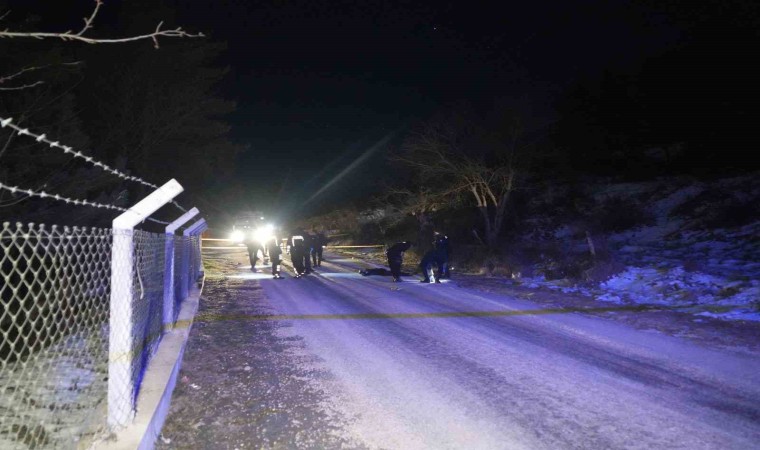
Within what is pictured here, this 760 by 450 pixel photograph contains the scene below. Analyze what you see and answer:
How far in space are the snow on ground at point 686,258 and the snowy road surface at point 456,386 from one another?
111 inches

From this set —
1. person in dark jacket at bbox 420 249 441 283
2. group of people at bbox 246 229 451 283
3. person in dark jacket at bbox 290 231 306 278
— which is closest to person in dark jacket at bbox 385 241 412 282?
group of people at bbox 246 229 451 283

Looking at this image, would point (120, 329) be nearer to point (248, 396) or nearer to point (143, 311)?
point (248, 396)

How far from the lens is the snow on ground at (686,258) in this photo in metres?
9.66

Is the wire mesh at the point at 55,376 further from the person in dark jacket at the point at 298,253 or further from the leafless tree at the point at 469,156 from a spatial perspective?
the leafless tree at the point at 469,156

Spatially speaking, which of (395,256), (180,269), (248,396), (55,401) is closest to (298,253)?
(395,256)

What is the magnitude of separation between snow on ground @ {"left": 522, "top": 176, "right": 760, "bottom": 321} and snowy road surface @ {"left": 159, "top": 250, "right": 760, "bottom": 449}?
9.29ft

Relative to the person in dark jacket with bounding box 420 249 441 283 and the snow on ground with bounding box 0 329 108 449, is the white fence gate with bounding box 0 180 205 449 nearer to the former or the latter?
the snow on ground with bounding box 0 329 108 449

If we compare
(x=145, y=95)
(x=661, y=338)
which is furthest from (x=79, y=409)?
(x=145, y=95)

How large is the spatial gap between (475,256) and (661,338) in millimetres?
12155

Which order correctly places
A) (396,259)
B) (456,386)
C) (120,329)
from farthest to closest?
1. (396,259)
2. (456,386)
3. (120,329)

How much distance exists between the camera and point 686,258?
1585cm

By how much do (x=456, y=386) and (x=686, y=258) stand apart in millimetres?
14139

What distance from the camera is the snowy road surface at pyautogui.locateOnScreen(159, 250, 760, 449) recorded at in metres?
3.85

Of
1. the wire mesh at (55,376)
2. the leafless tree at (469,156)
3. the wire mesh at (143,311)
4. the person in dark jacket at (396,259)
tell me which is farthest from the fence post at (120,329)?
the leafless tree at (469,156)
